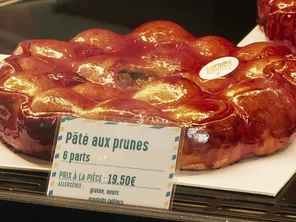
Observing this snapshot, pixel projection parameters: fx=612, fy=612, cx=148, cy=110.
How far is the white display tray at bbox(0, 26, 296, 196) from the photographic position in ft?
3.00

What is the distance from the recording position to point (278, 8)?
1.45 m

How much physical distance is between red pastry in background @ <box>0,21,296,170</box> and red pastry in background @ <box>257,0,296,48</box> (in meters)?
0.27

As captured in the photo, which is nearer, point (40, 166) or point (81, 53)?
point (40, 166)

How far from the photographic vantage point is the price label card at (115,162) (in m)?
0.80

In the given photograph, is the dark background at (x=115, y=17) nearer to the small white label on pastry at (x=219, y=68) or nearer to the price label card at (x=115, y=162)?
the small white label on pastry at (x=219, y=68)

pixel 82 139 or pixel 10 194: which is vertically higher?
pixel 82 139

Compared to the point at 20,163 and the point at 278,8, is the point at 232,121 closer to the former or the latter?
the point at 20,163

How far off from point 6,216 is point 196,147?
0.31 meters

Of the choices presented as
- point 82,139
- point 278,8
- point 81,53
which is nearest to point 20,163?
point 82,139

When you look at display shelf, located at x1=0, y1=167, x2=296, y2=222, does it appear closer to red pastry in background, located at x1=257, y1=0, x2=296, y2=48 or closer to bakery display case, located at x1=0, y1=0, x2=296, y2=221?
bakery display case, located at x1=0, y1=0, x2=296, y2=221

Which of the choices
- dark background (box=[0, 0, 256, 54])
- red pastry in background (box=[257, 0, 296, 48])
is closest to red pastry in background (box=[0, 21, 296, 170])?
red pastry in background (box=[257, 0, 296, 48])

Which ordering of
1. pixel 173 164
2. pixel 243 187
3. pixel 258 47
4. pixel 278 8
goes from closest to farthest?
1. pixel 173 164
2. pixel 243 187
3. pixel 258 47
4. pixel 278 8

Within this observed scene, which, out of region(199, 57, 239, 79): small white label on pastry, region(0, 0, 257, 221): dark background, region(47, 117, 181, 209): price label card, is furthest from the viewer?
region(0, 0, 257, 221): dark background

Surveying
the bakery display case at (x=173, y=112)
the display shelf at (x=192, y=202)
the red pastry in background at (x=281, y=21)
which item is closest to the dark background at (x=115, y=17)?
the red pastry in background at (x=281, y=21)
